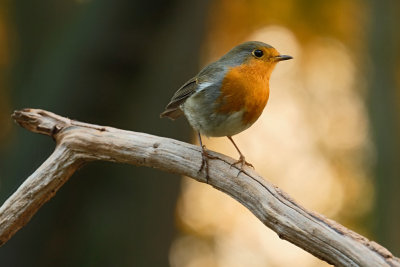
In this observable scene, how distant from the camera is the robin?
3953 millimetres

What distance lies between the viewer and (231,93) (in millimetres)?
3988

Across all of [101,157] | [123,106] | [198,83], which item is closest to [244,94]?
[198,83]

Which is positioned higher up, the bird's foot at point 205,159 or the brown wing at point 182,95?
the brown wing at point 182,95

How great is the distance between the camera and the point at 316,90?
10789mm

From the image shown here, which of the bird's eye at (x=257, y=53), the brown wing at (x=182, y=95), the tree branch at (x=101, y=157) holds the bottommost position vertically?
the tree branch at (x=101, y=157)

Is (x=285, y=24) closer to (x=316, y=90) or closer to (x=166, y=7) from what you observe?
(x=316, y=90)

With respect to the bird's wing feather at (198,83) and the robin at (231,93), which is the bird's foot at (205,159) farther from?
the bird's wing feather at (198,83)

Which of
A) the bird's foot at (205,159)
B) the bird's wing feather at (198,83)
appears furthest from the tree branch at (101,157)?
the bird's wing feather at (198,83)

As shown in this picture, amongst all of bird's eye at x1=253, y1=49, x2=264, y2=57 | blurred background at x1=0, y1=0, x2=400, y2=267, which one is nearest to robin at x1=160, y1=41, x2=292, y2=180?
bird's eye at x1=253, y1=49, x2=264, y2=57

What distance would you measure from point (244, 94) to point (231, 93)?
99mm

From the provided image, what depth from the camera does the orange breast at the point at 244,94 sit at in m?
3.95

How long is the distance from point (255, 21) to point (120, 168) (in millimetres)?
4637

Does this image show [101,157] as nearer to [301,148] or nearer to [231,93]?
[231,93]

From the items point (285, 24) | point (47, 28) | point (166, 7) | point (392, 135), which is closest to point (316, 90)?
point (285, 24)
